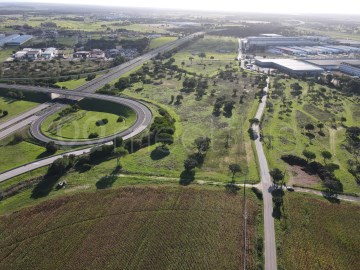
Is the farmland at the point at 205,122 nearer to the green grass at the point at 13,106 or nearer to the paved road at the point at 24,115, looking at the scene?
the paved road at the point at 24,115

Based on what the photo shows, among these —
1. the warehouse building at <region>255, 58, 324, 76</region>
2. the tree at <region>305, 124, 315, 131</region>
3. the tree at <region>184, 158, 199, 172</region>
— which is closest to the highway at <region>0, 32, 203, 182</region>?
the tree at <region>184, 158, 199, 172</region>

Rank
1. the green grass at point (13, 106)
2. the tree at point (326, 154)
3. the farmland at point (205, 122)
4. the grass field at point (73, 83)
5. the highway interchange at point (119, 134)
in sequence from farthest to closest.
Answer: the grass field at point (73, 83), the green grass at point (13, 106), the tree at point (326, 154), the farmland at point (205, 122), the highway interchange at point (119, 134)

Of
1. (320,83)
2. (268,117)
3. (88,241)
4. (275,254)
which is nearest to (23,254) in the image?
(88,241)

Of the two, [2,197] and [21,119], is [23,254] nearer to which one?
[2,197]

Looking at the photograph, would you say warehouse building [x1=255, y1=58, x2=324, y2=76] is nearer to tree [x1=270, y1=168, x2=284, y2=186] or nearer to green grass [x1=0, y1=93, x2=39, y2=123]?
tree [x1=270, y1=168, x2=284, y2=186]

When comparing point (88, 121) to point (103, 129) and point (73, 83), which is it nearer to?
point (103, 129)

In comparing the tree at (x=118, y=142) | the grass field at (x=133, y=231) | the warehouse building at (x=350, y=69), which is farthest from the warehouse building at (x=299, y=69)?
the grass field at (x=133, y=231)
